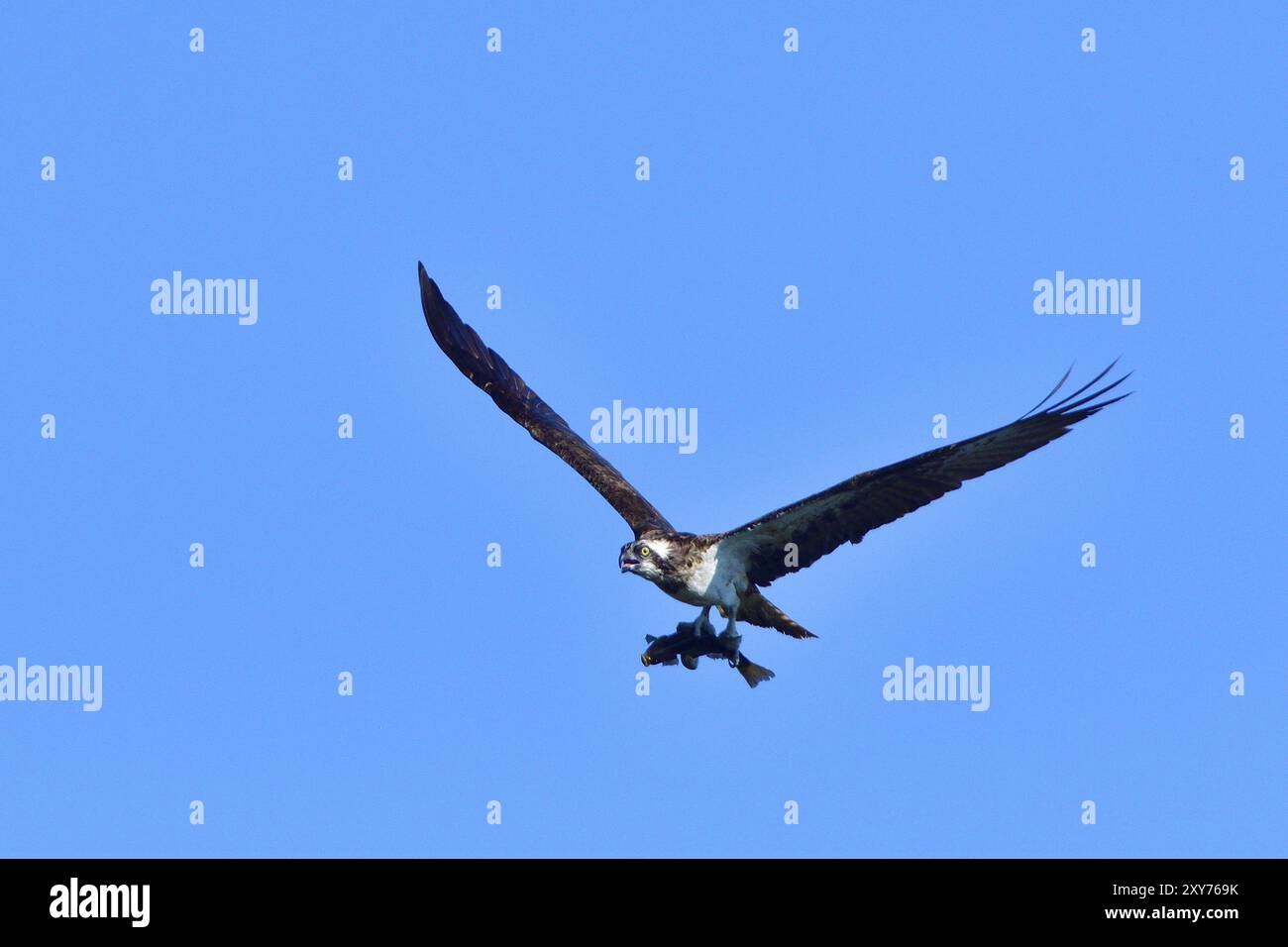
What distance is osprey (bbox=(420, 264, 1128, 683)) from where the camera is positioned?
1759cm

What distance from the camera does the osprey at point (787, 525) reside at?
1759 centimetres

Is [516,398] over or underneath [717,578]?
over

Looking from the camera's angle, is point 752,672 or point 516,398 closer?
point 752,672

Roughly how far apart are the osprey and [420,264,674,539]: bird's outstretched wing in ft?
0.12

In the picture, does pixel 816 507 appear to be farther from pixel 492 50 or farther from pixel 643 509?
pixel 492 50

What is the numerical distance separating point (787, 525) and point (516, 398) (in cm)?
495

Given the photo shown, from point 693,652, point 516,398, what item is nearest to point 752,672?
point 693,652

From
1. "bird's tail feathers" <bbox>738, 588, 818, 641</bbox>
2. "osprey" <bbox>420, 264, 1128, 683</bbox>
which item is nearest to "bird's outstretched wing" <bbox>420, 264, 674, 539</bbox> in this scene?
"osprey" <bbox>420, 264, 1128, 683</bbox>

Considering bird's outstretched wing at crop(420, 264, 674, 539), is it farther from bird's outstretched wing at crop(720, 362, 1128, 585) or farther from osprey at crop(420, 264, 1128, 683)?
bird's outstretched wing at crop(720, 362, 1128, 585)

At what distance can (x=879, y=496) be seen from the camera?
18.4 meters

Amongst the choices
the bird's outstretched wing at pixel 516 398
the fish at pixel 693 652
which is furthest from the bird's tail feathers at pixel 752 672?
the bird's outstretched wing at pixel 516 398

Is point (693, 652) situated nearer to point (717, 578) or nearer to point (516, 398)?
point (717, 578)

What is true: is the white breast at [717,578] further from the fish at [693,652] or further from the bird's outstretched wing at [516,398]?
the bird's outstretched wing at [516,398]

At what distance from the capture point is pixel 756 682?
19031mm
